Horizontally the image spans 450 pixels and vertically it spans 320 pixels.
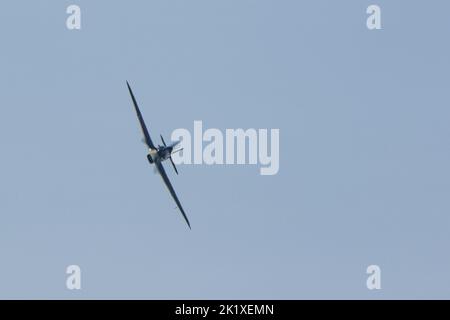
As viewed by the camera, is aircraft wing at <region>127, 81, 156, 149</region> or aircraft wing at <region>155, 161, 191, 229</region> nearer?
aircraft wing at <region>127, 81, 156, 149</region>

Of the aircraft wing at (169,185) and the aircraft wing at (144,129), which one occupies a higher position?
the aircraft wing at (144,129)

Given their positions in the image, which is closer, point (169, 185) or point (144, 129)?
point (144, 129)

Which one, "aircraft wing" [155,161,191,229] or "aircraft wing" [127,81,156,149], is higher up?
"aircraft wing" [127,81,156,149]

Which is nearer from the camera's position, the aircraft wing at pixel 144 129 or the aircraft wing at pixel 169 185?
the aircraft wing at pixel 144 129

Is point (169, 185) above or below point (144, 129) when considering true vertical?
below
